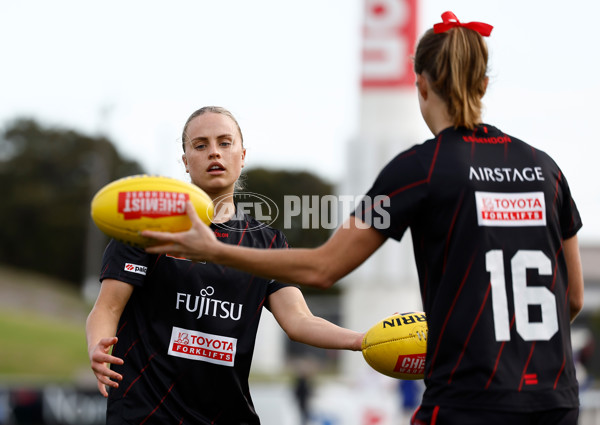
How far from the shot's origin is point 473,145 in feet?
8.81

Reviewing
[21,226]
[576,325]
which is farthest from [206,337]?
[21,226]

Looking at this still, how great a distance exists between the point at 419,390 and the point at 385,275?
758 centimetres

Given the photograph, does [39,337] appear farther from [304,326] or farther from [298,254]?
[298,254]

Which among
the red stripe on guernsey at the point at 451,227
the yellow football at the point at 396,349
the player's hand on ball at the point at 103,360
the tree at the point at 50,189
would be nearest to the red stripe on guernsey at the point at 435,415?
the red stripe on guernsey at the point at 451,227

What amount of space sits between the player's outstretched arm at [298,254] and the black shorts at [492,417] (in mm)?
537

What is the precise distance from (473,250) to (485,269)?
7 centimetres

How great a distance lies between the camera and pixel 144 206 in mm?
2941

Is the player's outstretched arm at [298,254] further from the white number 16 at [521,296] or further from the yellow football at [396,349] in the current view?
the yellow football at [396,349]

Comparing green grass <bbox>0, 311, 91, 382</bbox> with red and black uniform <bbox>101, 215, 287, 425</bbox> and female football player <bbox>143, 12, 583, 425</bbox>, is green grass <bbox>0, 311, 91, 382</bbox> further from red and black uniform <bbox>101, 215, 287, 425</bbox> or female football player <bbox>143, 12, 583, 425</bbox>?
female football player <bbox>143, 12, 583, 425</bbox>

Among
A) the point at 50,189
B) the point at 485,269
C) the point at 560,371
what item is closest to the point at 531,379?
the point at 560,371

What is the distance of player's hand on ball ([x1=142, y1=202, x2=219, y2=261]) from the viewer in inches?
109

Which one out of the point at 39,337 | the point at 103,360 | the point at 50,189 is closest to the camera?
the point at 103,360

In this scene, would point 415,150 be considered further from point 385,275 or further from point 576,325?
point 576,325

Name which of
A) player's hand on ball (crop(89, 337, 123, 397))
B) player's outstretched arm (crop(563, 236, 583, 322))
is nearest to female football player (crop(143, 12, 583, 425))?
player's outstretched arm (crop(563, 236, 583, 322))
